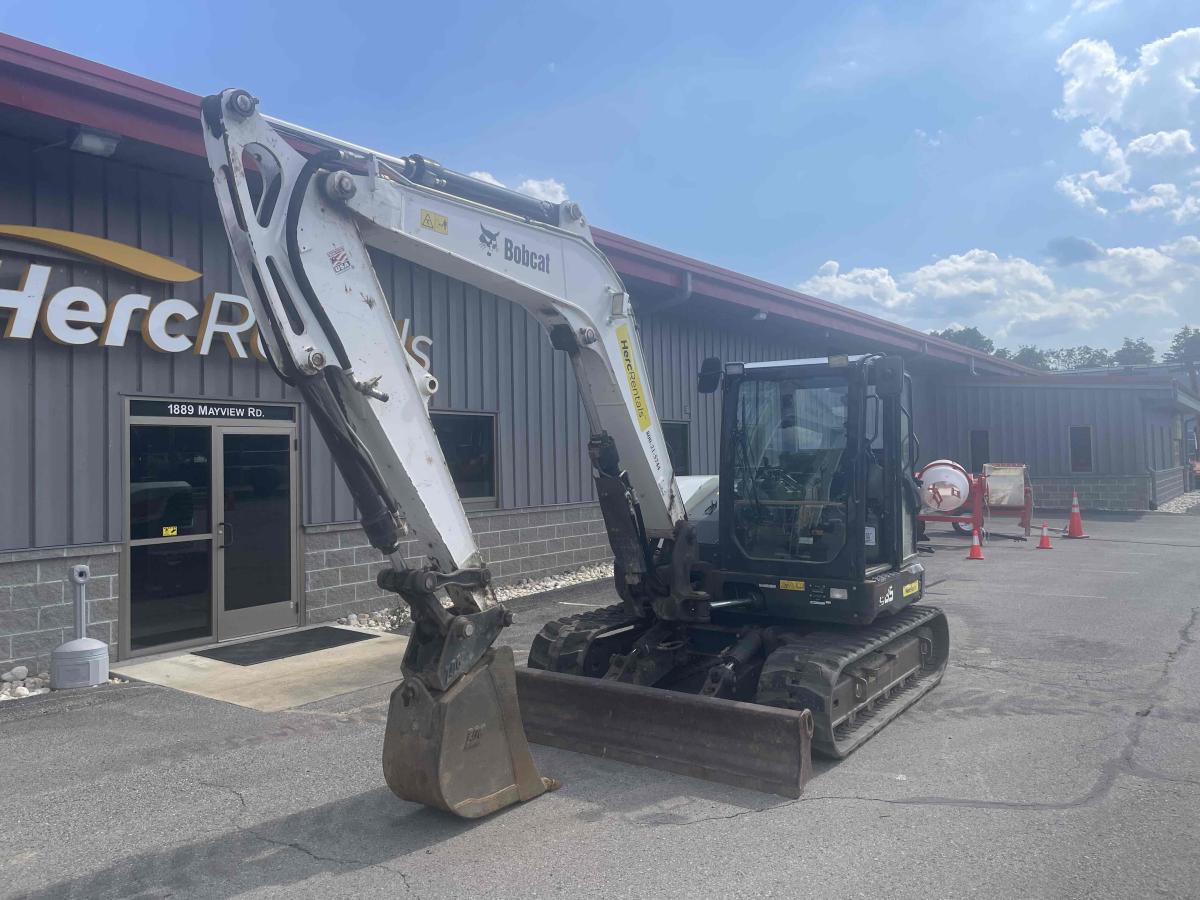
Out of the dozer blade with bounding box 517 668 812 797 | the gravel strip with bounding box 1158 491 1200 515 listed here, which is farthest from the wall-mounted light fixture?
the gravel strip with bounding box 1158 491 1200 515

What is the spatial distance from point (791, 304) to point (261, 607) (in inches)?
441

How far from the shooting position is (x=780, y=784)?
4863mm

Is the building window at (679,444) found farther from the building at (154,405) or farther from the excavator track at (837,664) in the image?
the excavator track at (837,664)

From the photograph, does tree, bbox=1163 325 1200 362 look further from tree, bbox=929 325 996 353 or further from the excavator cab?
the excavator cab

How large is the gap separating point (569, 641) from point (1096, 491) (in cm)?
2295

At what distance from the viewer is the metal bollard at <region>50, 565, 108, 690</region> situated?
24.0 feet

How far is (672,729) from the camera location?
17.3 feet

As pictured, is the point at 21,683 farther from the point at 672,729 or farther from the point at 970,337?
the point at 970,337

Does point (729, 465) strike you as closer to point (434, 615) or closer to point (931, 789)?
point (931, 789)

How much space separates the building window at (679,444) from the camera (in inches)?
618

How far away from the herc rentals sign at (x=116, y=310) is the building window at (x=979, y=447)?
22.0 metres

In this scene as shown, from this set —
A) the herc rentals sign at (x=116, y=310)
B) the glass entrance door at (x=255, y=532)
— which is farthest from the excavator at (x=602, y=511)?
the glass entrance door at (x=255, y=532)

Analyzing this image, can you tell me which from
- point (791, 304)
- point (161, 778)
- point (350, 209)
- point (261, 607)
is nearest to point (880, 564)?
point (350, 209)

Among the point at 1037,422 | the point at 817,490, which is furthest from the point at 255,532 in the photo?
the point at 1037,422
